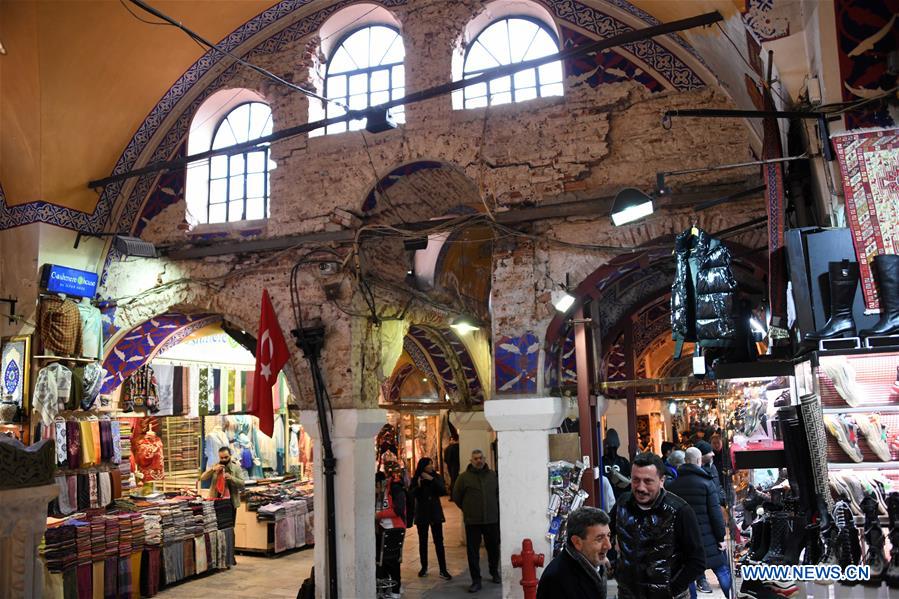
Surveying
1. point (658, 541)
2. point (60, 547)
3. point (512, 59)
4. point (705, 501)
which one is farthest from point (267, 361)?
point (658, 541)

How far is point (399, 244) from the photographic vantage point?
9.69m

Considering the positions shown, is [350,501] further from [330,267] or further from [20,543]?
[20,543]

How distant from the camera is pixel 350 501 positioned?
8.34 metres

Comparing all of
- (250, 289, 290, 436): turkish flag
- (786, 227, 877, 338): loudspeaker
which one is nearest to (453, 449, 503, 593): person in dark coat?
(250, 289, 290, 436): turkish flag

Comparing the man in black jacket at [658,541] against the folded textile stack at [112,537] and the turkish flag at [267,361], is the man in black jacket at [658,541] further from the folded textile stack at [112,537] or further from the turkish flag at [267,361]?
the folded textile stack at [112,537]

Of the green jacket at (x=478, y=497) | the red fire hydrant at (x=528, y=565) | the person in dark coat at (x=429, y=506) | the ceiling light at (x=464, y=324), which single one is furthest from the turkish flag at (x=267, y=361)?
the ceiling light at (x=464, y=324)

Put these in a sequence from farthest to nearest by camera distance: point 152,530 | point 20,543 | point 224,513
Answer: point 224,513 → point 152,530 → point 20,543

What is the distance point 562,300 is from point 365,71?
13.5 feet

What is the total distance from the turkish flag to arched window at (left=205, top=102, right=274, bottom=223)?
1702mm

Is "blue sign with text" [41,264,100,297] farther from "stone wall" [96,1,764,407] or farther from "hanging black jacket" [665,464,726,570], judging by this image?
"hanging black jacket" [665,464,726,570]

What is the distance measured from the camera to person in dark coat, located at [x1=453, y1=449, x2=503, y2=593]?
8984mm

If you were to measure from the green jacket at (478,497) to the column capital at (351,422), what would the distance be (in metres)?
1.38

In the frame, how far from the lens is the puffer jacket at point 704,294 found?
520 centimetres

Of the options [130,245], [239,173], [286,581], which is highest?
[239,173]
